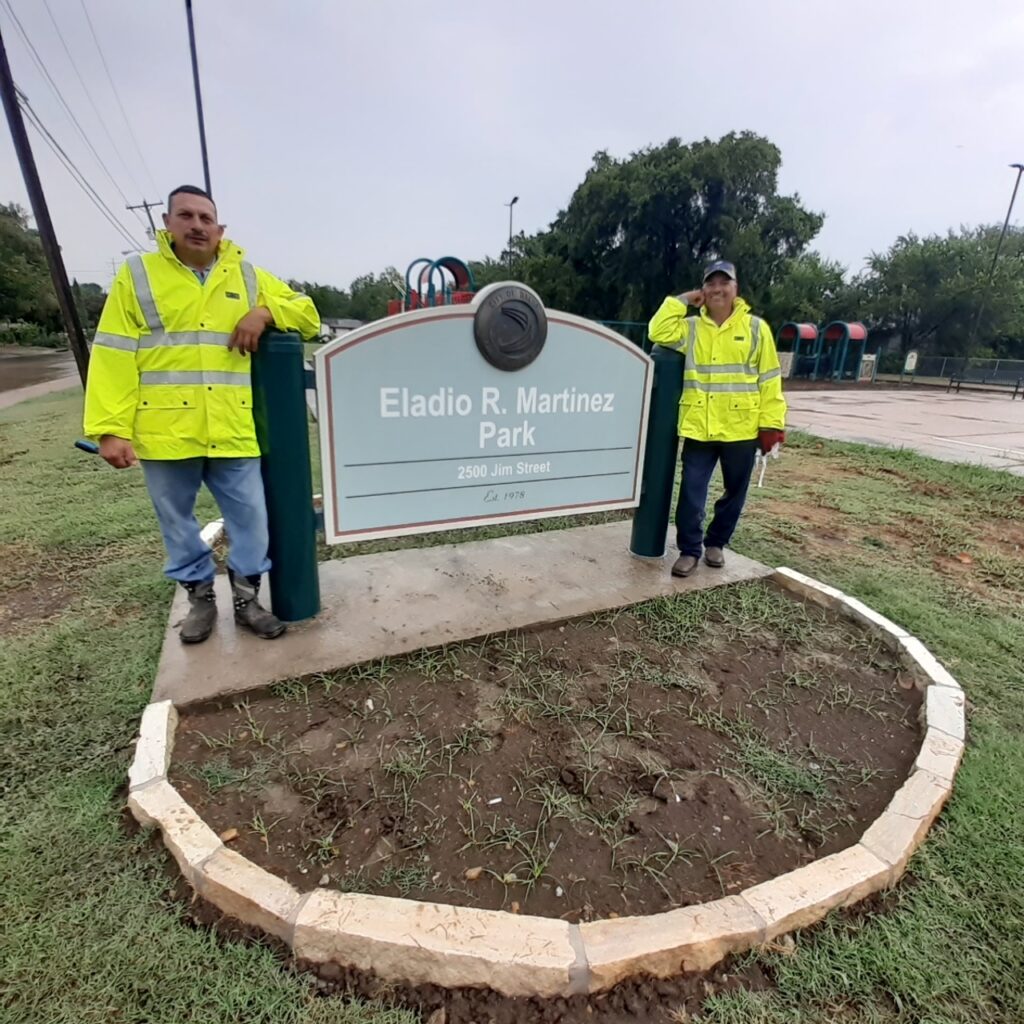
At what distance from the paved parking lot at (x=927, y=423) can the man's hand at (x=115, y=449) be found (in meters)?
8.19

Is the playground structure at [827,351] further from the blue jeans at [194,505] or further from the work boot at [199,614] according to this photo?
the work boot at [199,614]

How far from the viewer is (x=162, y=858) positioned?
5.17 ft

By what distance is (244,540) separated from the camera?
2484mm

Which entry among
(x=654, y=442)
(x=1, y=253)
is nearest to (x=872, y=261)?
(x=654, y=442)

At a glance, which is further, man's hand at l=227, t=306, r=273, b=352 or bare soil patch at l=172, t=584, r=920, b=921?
man's hand at l=227, t=306, r=273, b=352

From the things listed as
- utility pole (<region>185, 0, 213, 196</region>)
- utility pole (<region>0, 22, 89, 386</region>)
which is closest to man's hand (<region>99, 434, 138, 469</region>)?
utility pole (<region>0, 22, 89, 386</region>)

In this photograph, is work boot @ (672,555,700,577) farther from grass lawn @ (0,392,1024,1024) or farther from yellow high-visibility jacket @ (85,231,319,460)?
yellow high-visibility jacket @ (85,231,319,460)

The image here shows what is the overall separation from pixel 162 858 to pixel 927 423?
13192 millimetres

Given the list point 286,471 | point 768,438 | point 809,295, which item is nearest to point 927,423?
point 768,438

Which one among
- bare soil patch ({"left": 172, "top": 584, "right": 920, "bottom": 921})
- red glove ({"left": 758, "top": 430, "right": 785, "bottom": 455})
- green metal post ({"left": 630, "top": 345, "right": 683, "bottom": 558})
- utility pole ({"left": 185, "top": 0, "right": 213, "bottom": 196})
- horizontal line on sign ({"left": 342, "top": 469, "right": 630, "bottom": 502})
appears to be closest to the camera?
bare soil patch ({"left": 172, "top": 584, "right": 920, "bottom": 921})

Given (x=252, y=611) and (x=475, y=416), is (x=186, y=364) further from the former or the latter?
(x=475, y=416)

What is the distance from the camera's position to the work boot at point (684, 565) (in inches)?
131

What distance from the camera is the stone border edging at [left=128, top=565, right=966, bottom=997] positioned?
4.36 ft

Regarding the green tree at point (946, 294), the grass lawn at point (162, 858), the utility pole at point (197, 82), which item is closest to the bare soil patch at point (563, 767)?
the grass lawn at point (162, 858)
